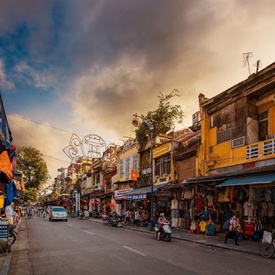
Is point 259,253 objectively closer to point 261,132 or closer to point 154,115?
point 261,132

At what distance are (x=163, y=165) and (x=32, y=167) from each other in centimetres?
4282

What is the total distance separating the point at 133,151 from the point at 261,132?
18.5 m

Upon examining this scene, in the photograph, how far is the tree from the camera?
63.1 metres

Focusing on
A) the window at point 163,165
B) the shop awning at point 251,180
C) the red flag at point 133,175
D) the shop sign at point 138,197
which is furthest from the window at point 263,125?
the red flag at point 133,175

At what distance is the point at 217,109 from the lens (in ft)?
71.6

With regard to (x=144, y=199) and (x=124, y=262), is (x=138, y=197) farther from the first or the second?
(x=124, y=262)

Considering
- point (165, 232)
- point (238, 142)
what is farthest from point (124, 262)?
point (238, 142)

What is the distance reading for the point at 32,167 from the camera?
6372 cm

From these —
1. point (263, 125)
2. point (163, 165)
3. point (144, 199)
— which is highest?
point (263, 125)

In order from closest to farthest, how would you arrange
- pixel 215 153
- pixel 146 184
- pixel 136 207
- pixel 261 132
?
1. pixel 261 132
2. pixel 215 153
3. pixel 146 184
4. pixel 136 207

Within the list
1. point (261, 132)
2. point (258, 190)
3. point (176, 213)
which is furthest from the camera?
point (176, 213)

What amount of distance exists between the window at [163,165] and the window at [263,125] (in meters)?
10.00

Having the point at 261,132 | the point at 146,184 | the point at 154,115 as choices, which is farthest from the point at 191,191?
the point at 154,115

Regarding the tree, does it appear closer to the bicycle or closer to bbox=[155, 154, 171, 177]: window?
bbox=[155, 154, 171, 177]: window
